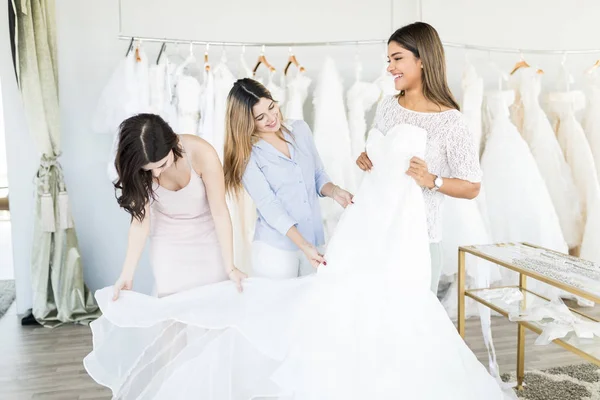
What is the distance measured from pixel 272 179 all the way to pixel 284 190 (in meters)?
0.07

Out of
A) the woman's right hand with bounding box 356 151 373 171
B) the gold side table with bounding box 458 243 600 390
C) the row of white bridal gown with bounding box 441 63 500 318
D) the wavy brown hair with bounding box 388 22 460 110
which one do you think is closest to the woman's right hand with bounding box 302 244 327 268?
the woman's right hand with bounding box 356 151 373 171

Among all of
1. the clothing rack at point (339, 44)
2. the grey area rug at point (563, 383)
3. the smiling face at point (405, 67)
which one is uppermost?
the clothing rack at point (339, 44)

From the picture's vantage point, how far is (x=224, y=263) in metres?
2.10

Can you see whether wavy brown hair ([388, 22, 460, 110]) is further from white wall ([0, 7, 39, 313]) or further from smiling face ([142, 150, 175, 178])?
white wall ([0, 7, 39, 313])

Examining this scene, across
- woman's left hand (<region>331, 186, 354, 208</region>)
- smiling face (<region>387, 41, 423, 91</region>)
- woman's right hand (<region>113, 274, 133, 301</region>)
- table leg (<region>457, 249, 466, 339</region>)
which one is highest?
smiling face (<region>387, 41, 423, 91</region>)

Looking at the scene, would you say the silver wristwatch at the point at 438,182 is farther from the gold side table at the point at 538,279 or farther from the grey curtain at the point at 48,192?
the grey curtain at the point at 48,192

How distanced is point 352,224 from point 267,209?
1.15 ft

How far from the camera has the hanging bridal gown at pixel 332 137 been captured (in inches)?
137

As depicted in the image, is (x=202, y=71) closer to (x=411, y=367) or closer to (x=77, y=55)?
(x=77, y=55)

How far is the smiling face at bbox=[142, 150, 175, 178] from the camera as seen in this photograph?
1.82 metres

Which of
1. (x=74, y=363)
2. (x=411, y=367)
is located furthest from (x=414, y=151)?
(x=74, y=363)

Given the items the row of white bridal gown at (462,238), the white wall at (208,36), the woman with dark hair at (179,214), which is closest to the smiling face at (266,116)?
the woman with dark hair at (179,214)

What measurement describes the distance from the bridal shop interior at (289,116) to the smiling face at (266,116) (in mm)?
1329

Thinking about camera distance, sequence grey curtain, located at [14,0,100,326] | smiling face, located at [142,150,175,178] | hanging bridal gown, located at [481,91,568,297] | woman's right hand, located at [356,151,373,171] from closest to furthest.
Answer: smiling face, located at [142,150,175,178]
woman's right hand, located at [356,151,373,171]
grey curtain, located at [14,0,100,326]
hanging bridal gown, located at [481,91,568,297]
